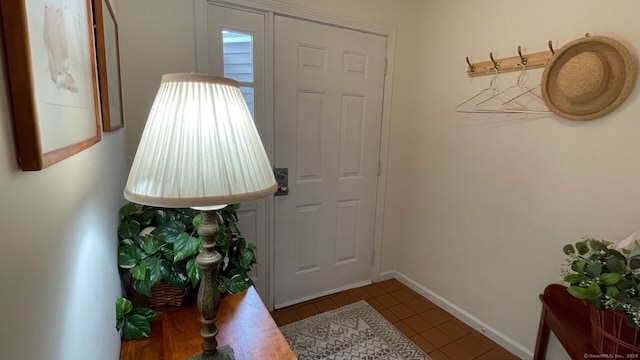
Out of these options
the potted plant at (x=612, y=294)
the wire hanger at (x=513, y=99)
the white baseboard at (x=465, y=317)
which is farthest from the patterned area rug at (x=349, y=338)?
the wire hanger at (x=513, y=99)

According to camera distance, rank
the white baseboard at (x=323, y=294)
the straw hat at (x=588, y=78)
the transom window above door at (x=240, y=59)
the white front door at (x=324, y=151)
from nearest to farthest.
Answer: the straw hat at (x=588, y=78), the transom window above door at (x=240, y=59), the white front door at (x=324, y=151), the white baseboard at (x=323, y=294)

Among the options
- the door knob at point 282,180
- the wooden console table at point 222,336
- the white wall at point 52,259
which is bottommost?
the wooden console table at point 222,336

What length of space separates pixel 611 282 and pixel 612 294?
4cm

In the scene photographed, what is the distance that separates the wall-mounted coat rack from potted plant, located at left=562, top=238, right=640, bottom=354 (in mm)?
998

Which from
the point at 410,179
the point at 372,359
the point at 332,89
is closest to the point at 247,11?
the point at 332,89

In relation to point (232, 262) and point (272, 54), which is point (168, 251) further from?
point (272, 54)

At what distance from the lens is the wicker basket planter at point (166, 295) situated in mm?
A: 1120

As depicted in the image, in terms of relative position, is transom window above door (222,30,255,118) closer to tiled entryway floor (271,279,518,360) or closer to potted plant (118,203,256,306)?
potted plant (118,203,256,306)

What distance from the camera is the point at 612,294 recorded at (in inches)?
39.4

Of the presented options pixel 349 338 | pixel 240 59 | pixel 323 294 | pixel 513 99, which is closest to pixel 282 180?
pixel 240 59

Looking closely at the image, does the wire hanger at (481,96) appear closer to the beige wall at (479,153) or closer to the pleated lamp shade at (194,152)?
the beige wall at (479,153)

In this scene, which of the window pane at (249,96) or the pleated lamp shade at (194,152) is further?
the window pane at (249,96)

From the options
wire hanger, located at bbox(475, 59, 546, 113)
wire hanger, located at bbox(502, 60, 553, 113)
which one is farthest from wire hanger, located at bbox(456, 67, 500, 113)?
wire hanger, located at bbox(502, 60, 553, 113)

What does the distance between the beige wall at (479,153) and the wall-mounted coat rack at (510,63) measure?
4 cm
